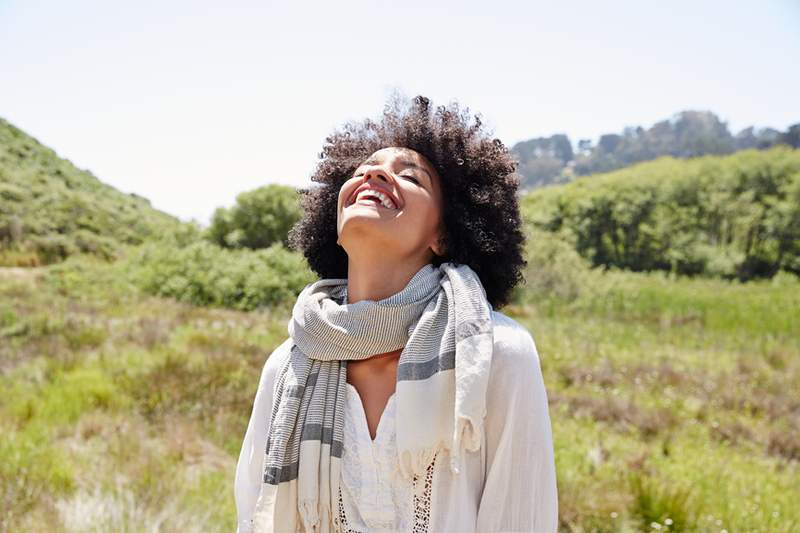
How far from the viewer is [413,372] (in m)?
1.54

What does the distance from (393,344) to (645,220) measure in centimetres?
4838

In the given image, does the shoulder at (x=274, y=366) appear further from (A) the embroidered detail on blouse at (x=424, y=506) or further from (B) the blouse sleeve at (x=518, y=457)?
(B) the blouse sleeve at (x=518, y=457)

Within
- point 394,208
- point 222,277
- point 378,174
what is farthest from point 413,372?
point 222,277

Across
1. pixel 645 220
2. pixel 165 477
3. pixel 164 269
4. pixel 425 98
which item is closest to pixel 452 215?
pixel 425 98

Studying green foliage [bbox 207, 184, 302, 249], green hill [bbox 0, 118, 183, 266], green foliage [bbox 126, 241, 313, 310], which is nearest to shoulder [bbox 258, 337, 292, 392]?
green foliage [bbox 126, 241, 313, 310]

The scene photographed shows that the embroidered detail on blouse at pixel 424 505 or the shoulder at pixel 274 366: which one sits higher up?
the shoulder at pixel 274 366

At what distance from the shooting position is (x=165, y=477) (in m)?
4.33

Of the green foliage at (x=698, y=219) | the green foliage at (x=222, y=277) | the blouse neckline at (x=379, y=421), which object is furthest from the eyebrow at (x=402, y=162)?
the green foliage at (x=698, y=219)

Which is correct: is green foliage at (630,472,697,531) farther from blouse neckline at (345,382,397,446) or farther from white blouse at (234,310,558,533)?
blouse neckline at (345,382,397,446)

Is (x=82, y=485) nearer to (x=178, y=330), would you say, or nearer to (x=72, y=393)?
(x=72, y=393)

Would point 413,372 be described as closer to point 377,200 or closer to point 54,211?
point 377,200

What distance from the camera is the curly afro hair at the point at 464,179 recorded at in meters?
1.92

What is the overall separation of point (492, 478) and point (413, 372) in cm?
32

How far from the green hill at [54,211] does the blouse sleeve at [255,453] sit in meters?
22.4
